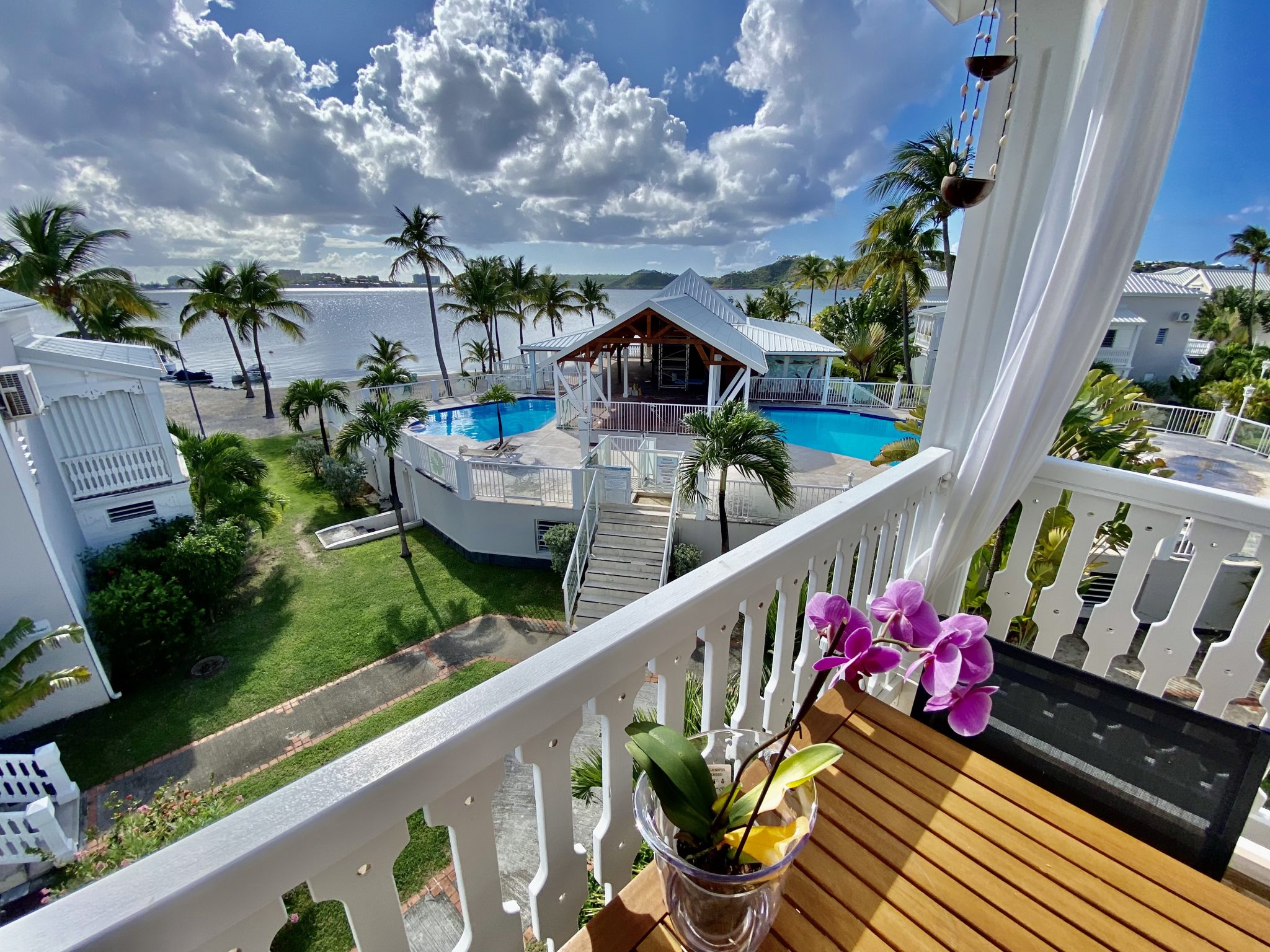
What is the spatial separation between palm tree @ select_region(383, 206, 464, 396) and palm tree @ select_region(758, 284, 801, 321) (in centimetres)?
1486

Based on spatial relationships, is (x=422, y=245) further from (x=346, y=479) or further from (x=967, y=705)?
(x=967, y=705)

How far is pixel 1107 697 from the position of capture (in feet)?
3.90

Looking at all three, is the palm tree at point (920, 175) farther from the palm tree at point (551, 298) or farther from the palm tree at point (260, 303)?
the palm tree at point (260, 303)

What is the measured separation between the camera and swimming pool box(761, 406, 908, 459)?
507 inches

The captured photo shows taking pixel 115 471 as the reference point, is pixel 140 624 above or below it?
below

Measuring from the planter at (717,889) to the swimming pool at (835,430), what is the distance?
12.2m

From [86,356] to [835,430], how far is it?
14656mm

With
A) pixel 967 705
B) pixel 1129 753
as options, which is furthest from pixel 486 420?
pixel 967 705

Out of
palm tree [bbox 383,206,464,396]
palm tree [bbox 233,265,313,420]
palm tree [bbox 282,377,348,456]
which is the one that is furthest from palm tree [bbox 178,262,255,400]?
palm tree [bbox 282,377,348,456]

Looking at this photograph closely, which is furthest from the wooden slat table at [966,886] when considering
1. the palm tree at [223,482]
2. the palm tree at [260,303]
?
the palm tree at [260,303]

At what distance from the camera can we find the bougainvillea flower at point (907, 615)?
2.51 ft


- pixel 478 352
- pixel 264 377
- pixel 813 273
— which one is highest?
pixel 813 273

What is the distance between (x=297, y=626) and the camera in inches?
308

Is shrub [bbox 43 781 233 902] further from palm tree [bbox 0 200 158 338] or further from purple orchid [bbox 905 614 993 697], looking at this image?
palm tree [bbox 0 200 158 338]
